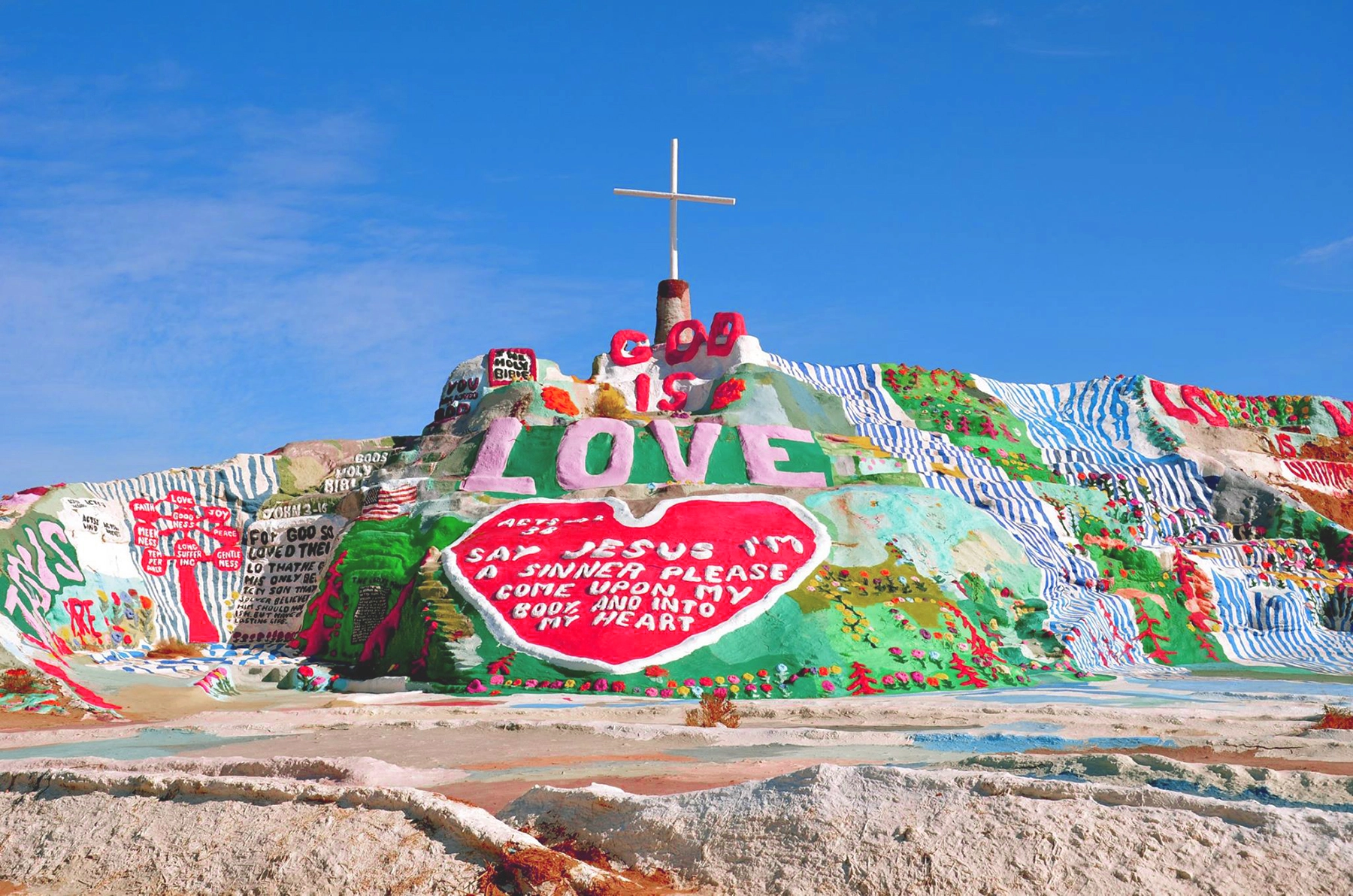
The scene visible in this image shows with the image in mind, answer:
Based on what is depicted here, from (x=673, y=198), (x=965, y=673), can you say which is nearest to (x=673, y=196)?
(x=673, y=198)

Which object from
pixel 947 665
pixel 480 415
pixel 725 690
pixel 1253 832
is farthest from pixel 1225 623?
pixel 1253 832

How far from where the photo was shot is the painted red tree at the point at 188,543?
18.3 metres

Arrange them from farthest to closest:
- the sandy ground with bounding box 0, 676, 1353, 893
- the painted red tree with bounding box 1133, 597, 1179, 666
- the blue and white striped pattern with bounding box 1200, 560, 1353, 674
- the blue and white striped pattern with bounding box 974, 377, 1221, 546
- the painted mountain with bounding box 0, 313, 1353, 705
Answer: the blue and white striped pattern with bounding box 974, 377, 1221, 546, the blue and white striped pattern with bounding box 1200, 560, 1353, 674, the painted red tree with bounding box 1133, 597, 1179, 666, the painted mountain with bounding box 0, 313, 1353, 705, the sandy ground with bounding box 0, 676, 1353, 893

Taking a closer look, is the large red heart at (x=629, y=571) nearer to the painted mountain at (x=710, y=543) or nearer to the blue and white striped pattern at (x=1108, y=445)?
the painted mountain at (x=710, y=543)

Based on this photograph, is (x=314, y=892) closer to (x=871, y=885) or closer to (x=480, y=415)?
(x=871, y=885)

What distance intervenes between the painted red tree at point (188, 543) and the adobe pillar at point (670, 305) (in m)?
10.6

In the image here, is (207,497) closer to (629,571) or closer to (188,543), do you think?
(188,543)

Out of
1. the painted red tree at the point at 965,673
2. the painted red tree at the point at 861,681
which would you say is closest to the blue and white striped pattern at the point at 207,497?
the painted red tree at the point at 861,681

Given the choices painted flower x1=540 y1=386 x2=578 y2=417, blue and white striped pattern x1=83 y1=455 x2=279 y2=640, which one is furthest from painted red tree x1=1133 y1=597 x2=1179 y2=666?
blue and white striped pattern x1=83 y1=455 x2=279 y2=640

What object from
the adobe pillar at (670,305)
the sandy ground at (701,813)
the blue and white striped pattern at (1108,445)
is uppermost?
the adobe pillar at (670,305)

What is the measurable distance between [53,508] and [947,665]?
1247cm

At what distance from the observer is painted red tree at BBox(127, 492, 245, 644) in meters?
18.3

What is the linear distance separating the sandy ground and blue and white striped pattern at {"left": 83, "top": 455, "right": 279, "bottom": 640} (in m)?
9.58

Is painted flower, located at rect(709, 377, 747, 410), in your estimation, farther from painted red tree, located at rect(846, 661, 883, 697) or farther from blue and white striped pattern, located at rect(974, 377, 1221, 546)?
painted red tree, located at rect(846, 661, 883, 697)
